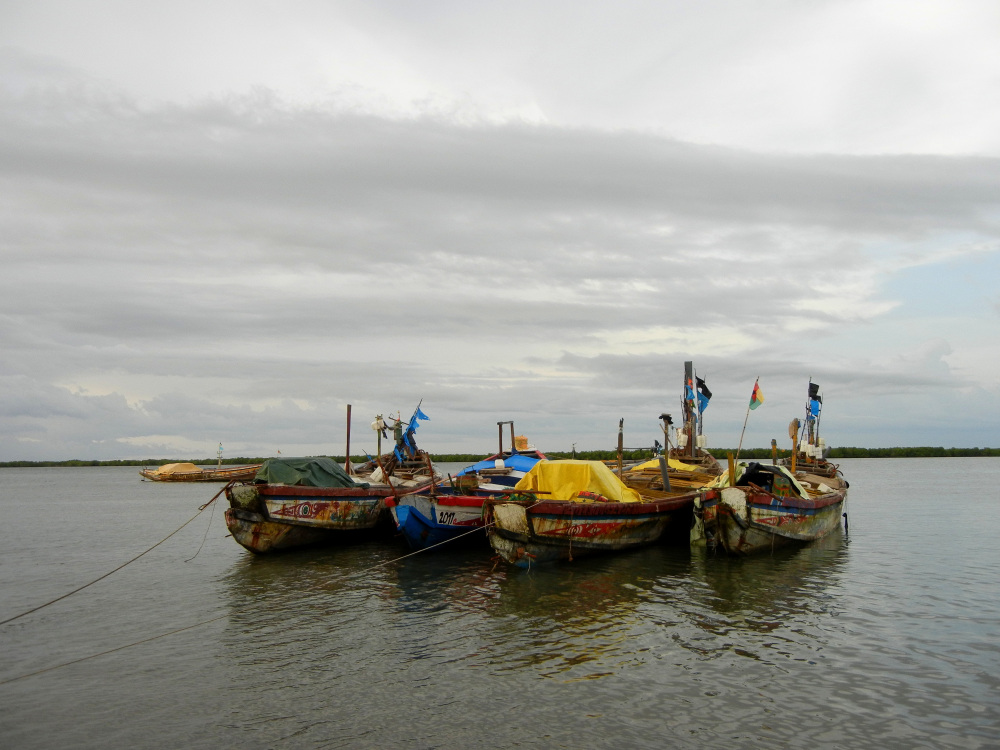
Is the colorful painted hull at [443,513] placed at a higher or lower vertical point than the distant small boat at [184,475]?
higher

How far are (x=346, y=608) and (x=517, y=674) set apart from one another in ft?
17.9

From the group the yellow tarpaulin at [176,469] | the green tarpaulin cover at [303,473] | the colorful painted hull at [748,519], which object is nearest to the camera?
the colorful painted hull at [748,519]

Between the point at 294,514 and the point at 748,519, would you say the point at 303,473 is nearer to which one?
the point at 294,514

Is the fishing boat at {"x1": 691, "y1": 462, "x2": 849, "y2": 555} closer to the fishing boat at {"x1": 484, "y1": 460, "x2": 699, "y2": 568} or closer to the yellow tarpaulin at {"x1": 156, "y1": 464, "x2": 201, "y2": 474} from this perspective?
the fishing boat at {"x1": 484, "y1": 460, "x2": 699, "y2": 568}

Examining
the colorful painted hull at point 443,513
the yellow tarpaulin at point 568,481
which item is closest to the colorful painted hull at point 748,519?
the yellow tarpaulin at point 568,481

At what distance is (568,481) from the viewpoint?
1973 cm

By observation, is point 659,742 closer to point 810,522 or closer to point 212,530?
point 810,522

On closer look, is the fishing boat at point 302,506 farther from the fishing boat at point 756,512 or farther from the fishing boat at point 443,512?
the fishing boat at point 756,512

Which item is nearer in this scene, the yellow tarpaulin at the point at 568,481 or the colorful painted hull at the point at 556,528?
the colorful painted hull at the point at 556,528

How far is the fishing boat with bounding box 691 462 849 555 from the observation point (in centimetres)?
1950

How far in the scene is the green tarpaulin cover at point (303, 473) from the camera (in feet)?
71.3

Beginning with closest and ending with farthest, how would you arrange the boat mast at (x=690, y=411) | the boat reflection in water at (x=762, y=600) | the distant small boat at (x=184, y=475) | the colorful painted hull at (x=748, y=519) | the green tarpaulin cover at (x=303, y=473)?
the boat reflection in water at (x=762, y=600)
the colorful painted hull at (x=748, y=519)
the green tarpaulin cover at (x=303, y=473)
the boat mast at (x=690, y=411)
the distant small boat at (x=184, y=475)

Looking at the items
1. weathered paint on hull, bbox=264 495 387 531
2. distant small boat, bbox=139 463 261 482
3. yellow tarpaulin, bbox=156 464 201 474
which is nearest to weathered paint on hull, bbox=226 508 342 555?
weathered paint on hull, bbox=264 495 387 531

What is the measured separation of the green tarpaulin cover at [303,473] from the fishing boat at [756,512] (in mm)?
11092
